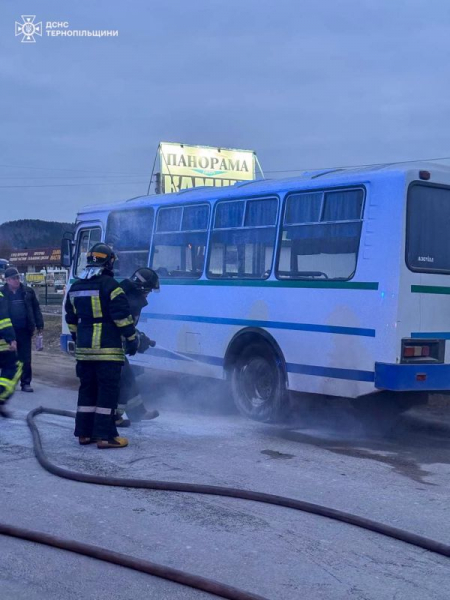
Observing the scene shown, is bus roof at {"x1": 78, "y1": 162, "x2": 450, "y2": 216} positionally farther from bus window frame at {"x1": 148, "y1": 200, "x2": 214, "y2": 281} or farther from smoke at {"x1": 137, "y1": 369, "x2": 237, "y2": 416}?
smoke at {"x1": 137, "y1": 369, "x2": 237, "y2": 416}

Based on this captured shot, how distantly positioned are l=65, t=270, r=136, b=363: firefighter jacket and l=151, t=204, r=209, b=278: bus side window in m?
3.23

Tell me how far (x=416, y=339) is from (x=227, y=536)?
393 cm

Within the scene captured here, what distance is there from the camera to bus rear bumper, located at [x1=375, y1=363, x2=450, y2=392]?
334 inches

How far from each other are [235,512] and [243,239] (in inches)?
207

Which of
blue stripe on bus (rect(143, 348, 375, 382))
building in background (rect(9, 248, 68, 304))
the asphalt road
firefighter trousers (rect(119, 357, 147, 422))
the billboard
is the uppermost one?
the billboard

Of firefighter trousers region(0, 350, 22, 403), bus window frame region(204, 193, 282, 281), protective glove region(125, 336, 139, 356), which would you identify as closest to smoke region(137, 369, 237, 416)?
bus window frame region(204, 193, 282, 281)

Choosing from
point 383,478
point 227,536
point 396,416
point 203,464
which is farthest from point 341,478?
point 396,416

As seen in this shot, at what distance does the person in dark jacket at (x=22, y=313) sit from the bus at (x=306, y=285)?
1.61 m

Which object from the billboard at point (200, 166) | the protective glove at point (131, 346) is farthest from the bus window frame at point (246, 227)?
the billboard at point (200, 166)

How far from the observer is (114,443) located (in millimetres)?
8180

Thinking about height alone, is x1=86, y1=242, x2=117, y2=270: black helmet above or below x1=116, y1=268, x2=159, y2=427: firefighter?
above

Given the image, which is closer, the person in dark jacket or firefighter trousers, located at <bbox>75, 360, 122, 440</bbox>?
firefighter trousers, located at <bbox>75, 360, 122, 440</bbox>

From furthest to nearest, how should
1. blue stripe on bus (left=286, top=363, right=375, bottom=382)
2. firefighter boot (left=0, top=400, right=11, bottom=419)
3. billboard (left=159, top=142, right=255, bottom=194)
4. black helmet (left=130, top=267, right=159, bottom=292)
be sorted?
billboard (left=159, top=142, right=255, bottom=194) < firefighter boot (left=0, top=400, right=11, bottom=419) < black helmet (left=130, top=267, right=159, bottom=292) < blue stripe on bus (left=286, top=363, right=375, bottom=382)

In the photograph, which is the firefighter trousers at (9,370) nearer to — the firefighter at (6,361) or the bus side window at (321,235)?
the firefighter at (6,361)
